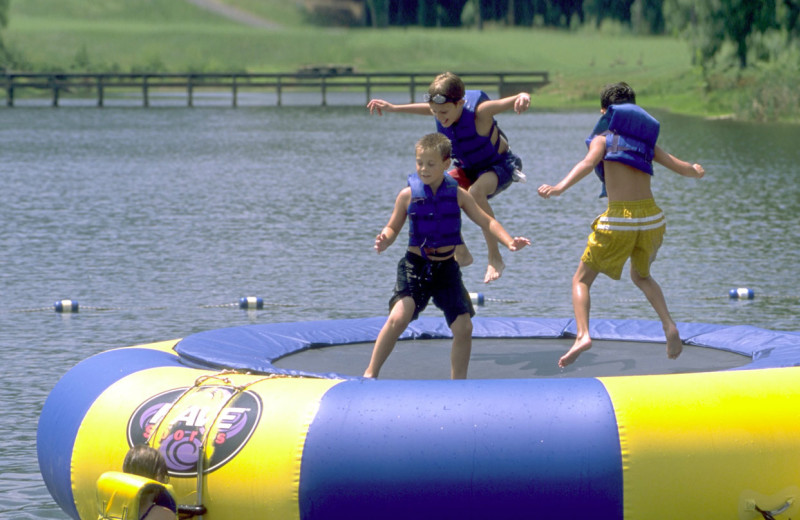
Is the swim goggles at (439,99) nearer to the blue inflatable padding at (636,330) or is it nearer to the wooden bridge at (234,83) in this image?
the blue inflatable padding at (636,330)

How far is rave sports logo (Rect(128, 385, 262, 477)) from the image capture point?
20.6 ft

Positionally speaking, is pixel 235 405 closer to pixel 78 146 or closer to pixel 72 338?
pixel 72 338

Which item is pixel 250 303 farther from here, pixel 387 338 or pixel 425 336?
pixel 387 338

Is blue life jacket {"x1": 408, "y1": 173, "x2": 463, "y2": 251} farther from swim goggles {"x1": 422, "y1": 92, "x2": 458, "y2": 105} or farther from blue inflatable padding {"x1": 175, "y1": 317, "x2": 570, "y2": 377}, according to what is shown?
blue inflatable padding {"x1": 175, "y1": 317, "x2": 570, "y2": 377}

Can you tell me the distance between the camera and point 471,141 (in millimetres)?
8758

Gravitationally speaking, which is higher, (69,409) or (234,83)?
(234,83)

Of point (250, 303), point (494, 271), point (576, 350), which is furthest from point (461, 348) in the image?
point (250, 303)

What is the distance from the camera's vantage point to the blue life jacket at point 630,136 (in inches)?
300

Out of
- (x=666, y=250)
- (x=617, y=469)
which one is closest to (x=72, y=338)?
(x=617, y=469)

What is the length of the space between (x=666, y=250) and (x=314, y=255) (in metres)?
4.71

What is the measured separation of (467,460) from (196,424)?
130 cm

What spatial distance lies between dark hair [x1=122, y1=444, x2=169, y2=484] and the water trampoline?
0.07 meters

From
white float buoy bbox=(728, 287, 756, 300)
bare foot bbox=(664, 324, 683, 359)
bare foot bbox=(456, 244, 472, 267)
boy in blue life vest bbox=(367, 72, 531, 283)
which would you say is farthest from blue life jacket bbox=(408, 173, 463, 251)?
white float buoy bbox=(728, 287, 756, 300)

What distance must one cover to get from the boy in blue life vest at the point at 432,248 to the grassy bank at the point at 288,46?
71.0 meters
